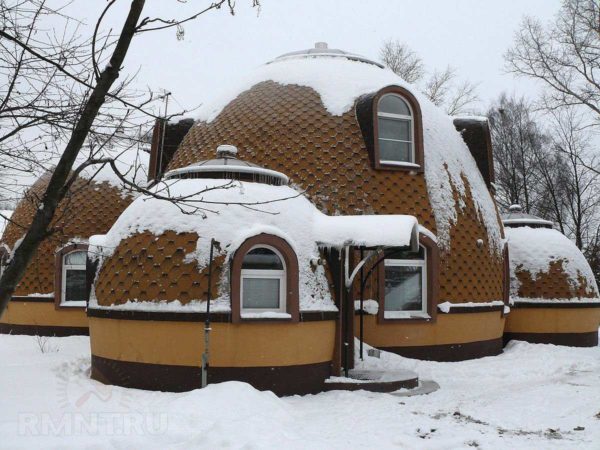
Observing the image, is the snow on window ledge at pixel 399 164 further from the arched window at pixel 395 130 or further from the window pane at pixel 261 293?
the window pane at pixel 261 293

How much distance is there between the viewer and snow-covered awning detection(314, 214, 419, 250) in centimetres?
994

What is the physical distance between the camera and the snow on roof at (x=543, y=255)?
16.7 metres

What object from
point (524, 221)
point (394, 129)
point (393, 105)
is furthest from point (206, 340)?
point (524, 221)

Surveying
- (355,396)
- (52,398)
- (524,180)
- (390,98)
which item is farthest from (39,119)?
(524,180)

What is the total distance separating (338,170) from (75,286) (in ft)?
28.8

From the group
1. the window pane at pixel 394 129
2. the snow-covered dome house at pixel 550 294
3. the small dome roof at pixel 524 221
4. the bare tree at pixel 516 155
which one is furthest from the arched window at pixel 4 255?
the bare tree at pixel 516 155

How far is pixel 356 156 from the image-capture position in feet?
42.5

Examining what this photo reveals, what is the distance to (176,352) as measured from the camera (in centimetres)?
948

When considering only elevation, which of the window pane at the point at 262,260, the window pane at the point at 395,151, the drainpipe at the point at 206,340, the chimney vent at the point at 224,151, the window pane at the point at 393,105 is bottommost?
the drainpipe at the point at 206,340

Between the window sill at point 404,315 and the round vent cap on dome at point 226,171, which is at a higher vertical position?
the round vent cap on dome at point 226,171

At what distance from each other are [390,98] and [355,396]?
7024mm

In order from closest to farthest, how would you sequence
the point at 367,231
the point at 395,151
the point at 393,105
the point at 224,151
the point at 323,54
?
the point at 367,231 < the point at 224,151 < the point at 395,151 < the point at 393,105 < the point at 323,54

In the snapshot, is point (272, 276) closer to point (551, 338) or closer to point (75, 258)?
point (75, 258)

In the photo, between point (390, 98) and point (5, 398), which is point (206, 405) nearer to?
point (5, 398)
